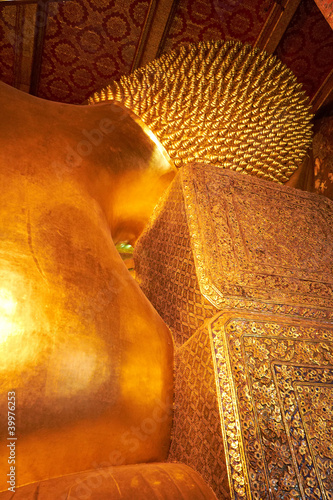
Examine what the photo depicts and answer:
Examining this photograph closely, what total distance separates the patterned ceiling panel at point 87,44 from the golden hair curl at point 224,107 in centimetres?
75

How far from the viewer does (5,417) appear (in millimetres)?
518

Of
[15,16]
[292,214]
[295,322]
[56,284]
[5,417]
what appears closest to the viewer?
[5,417]

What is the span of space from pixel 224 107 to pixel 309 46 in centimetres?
124

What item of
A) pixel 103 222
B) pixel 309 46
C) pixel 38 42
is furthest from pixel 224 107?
pixel 38 42

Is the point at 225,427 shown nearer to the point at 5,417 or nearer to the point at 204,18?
the point at 5,417

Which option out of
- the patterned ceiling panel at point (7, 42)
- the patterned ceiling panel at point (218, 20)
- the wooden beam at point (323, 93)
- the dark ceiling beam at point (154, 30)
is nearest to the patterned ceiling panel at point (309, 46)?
the wooden beam at point (323, 93)

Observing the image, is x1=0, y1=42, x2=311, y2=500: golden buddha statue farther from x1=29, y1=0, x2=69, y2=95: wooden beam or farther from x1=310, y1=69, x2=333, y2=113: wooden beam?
x1=29, y1=0, x2=69, y2=95: wooden beam

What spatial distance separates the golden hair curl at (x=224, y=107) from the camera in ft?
4.26

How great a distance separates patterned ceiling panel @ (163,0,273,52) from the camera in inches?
74.6

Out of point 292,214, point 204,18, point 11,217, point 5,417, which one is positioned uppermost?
point 204,18

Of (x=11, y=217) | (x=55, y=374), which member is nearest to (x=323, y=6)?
(x=11, y=217)

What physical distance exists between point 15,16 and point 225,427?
249 centimetres

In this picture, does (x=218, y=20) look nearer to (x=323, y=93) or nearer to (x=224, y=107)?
(x=323, y=93)

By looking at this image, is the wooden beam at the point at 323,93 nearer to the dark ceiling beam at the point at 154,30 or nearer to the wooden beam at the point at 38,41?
the dark ceiling beam at the point at 154,30
